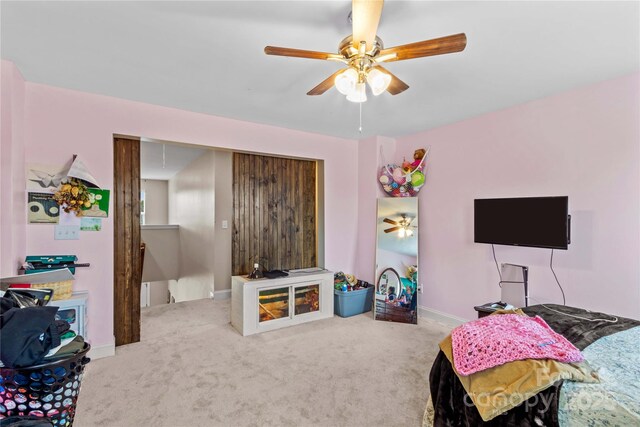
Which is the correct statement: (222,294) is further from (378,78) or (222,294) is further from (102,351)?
(378,78)

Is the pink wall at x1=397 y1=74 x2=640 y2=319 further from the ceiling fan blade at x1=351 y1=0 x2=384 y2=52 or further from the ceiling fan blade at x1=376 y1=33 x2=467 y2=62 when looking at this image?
the ceiling fan blade at x1=351 y1=0 x2=384 y2=52

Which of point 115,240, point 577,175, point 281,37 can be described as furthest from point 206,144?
point 577,175

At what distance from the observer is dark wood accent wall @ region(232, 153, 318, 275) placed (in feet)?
13.8

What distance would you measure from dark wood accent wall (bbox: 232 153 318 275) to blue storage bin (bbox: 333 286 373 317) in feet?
2.46

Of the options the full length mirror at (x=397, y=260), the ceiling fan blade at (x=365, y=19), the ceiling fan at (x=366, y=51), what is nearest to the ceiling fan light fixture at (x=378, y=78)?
the ceiling fan at (x=366, y=51)

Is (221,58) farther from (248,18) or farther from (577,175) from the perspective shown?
(577,175)

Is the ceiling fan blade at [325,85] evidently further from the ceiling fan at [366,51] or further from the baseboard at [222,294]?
the baseboard at [222,294]

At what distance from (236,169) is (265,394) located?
9.48ft

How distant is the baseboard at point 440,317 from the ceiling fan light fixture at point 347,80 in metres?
2.92

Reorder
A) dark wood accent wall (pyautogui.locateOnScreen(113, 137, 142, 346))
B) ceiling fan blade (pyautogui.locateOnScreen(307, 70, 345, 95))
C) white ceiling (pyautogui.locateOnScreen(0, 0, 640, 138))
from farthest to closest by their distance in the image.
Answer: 1. dark wood accent wall (pyautogui.locateOnScreen(113, 137, 142, 346))
2. ceiling fan blade (pyautogui.locateOnScreen(307, 70, 345, 95))
3. white ceiling (pyautogui.locateOnScreen(0, 0, 640, 138))

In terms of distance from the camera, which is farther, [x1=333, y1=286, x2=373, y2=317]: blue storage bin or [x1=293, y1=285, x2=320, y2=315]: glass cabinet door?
[x1=333, y1=286, x2=373, y2=317]: blue storage bin

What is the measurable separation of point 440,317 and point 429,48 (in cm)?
313

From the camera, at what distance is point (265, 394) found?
6.95ft

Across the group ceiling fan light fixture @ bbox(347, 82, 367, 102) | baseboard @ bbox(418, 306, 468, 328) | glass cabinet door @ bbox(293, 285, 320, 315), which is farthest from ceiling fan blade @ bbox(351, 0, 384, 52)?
baseboard @ bbox(418, 306, 468, 328)
